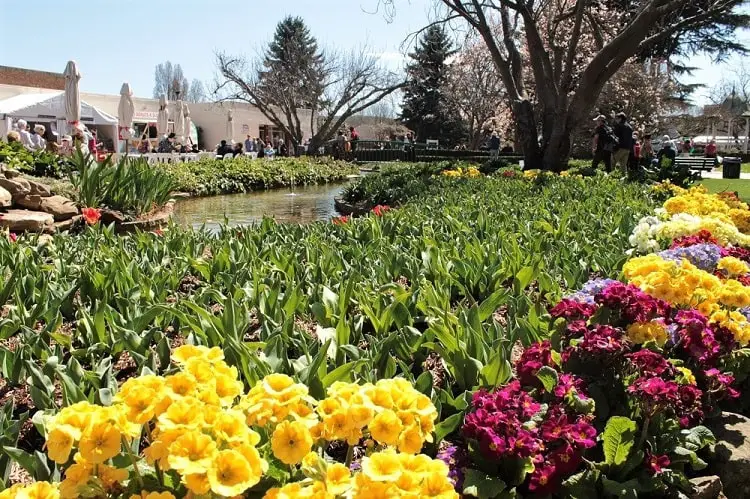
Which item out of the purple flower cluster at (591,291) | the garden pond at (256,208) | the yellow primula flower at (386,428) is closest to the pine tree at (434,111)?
the garden pond at (256,208)

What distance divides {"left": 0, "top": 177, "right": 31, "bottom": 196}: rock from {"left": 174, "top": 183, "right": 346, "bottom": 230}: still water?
2.13 metres

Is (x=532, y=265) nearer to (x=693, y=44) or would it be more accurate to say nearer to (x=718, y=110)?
(x=693, y=44)

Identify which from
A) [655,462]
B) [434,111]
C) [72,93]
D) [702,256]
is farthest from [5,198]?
[434,111]

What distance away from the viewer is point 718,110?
2347 inches

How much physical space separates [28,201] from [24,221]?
0.68 meters

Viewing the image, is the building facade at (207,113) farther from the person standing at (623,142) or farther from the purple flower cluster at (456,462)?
the purple flower cluster at (456,462)

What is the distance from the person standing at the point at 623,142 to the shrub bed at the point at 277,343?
932 cm

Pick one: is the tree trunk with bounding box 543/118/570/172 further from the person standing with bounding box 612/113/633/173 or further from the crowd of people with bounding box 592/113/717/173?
the person standing with bounding box 612/113/633/173

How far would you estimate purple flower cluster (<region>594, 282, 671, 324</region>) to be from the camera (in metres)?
2.39

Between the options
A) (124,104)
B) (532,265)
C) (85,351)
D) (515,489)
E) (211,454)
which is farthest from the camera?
(124,104)

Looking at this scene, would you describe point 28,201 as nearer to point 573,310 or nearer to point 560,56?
point 573,310

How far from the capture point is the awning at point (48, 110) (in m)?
24.2

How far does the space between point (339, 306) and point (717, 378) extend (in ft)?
5.32

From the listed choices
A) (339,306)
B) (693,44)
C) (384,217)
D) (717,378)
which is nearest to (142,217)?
(384,217)
